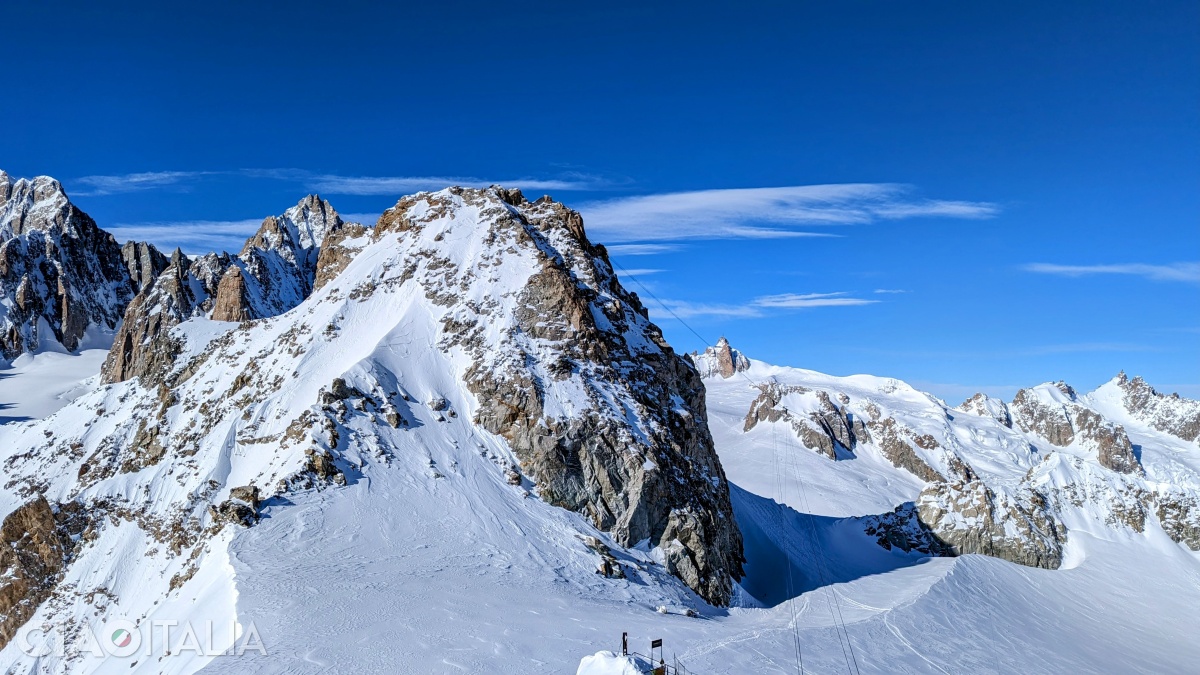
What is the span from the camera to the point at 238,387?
183ft

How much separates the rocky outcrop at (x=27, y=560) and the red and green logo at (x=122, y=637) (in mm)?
10354

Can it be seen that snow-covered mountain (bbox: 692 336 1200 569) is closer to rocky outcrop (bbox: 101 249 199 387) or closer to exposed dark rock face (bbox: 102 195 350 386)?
exposed dark rock face (bbox: 102 195 350 386)

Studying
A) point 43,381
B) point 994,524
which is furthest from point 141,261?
point 994,524

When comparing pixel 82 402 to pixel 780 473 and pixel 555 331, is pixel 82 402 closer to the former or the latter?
pixel 555 331

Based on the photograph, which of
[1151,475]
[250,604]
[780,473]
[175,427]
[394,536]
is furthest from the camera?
[1151,475]

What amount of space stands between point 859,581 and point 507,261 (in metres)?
40.2

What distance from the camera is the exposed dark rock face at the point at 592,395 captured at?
47406mm

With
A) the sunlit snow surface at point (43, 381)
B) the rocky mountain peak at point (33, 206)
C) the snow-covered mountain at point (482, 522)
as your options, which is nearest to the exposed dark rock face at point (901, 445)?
the snow-covered mountain at point (482, 522)

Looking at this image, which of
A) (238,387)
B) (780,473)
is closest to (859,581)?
(238,387)

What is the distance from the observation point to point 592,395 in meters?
52.0

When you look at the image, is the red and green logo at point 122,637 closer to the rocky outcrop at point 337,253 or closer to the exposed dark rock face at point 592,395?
the exposed dark rock face at point 592,395

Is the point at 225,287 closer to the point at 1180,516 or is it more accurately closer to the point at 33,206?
the point at 33,206

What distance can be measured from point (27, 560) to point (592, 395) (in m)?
38.3

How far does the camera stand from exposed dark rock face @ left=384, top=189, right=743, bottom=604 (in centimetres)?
4741
